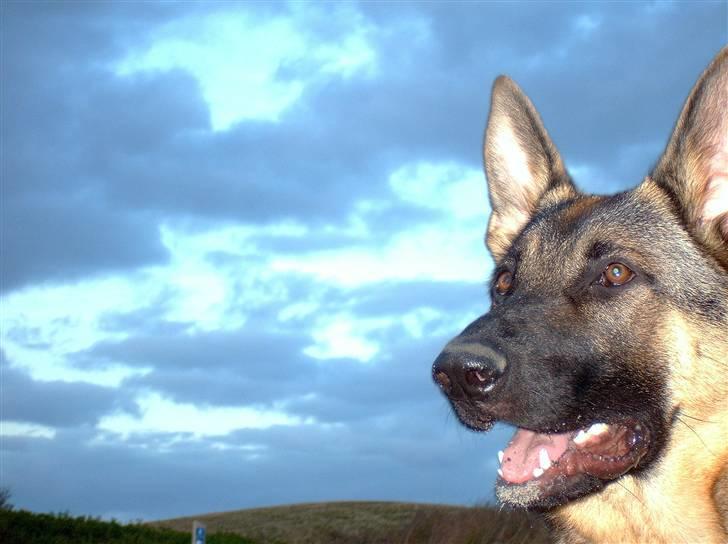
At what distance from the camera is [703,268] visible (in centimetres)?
525

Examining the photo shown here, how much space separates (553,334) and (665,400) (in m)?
0.73

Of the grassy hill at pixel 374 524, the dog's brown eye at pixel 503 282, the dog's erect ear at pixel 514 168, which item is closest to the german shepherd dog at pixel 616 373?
the dog's brown eye at pixel 503 282

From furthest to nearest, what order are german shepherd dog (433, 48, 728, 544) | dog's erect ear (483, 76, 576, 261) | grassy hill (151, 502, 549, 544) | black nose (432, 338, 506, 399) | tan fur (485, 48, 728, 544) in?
grassy hill (151, 502, 549, 544) < dog's erect ear (483, 76, 576, 261) < tan fur (485, 48, 728, 544) < german shepherd dog (433, 48, 728, 544) < black nose (432, 338, 506, 399)

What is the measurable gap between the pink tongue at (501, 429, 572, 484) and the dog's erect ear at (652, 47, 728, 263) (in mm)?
1655

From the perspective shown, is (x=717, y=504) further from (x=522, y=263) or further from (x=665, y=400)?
(x=522, y=263)

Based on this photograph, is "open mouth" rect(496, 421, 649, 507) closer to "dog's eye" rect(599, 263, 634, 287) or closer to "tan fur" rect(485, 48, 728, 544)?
"tan fur" rect(485, 48, 728, 544)

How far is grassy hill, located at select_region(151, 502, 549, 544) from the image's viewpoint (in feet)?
41.0

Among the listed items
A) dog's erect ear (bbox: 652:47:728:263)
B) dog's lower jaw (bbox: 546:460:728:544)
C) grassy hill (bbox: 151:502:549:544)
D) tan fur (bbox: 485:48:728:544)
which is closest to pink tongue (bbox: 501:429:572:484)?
tan fur (bbox: 485:48:728:544)

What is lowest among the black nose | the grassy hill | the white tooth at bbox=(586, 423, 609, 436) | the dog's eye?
the grassy hill

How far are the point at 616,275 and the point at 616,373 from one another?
24.0 inches

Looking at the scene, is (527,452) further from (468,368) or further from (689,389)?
(689,389)

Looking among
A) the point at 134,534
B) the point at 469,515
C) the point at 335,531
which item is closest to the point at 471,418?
the point at 469,515

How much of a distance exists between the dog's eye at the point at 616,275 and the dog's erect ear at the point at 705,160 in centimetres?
68

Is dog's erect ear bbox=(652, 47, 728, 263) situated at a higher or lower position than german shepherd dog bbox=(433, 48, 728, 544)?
higher
